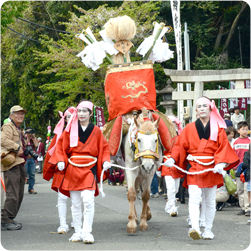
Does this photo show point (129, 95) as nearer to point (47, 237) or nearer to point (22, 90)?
point (47, 237)

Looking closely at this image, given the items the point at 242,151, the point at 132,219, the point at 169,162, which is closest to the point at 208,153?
the point at 169,162

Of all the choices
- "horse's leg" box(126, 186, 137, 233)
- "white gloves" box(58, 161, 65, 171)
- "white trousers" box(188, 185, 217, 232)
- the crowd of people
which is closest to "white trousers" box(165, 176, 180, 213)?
"horse's leg" box(126, 186, 137, 233)

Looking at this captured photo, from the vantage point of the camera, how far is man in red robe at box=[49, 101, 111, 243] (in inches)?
240

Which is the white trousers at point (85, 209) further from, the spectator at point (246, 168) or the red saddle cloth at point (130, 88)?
the spectator at point (246, 168)

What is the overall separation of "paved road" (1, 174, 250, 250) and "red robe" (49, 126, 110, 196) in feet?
2.63

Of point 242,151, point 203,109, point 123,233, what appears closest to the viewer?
point 203,109

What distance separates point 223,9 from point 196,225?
72.3 ft

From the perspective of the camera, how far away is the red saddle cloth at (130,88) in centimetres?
754

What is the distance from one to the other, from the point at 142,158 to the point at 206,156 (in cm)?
95

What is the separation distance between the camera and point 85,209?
605 cm

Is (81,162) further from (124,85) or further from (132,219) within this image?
(124,85)

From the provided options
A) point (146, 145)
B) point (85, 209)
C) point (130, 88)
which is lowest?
point (85, 209)

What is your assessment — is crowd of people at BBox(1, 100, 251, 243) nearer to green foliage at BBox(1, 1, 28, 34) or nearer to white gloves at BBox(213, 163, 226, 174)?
white gloves at BBox(213, 163, 226, 174)

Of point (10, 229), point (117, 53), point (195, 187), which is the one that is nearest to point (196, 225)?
point (195, 187)
